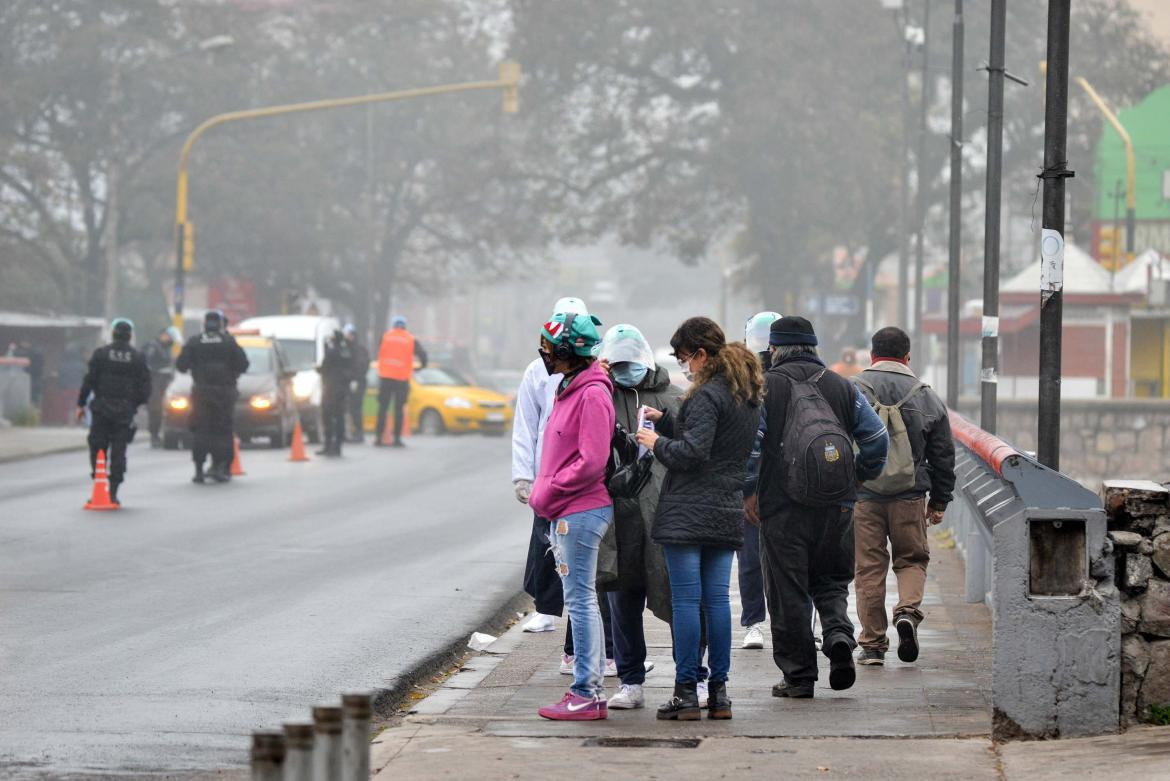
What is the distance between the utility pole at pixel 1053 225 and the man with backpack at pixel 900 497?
0.65m

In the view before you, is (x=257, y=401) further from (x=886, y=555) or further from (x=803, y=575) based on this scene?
(x=803, y=575)

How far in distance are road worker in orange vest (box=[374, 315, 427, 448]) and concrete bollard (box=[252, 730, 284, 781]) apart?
24703 mm

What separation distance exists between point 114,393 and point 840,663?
11.8m

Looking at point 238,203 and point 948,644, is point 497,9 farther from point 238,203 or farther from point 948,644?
point 948,644

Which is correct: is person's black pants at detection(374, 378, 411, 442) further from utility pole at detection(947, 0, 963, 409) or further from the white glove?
the white glove

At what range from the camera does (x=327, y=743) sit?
4340 mm

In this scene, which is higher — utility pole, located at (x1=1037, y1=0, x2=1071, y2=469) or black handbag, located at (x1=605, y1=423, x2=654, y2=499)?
utility pole, located at (x1=1037, y1=0, x2=1071, y2=469)

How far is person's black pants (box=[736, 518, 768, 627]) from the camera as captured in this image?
10.4 meters

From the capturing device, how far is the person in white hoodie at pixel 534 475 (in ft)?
31.3

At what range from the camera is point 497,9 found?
206 feet

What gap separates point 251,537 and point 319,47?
46938mm

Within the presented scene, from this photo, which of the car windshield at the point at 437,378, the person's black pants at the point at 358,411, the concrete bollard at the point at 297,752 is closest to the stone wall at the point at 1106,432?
the car windshield at the point at 437,378

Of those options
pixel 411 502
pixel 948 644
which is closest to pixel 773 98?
pixel 411 502

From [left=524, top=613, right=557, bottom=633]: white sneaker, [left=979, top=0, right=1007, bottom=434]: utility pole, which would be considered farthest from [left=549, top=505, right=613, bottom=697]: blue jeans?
[left=979, top=0, right=1007, bottom=434]: utility pole
